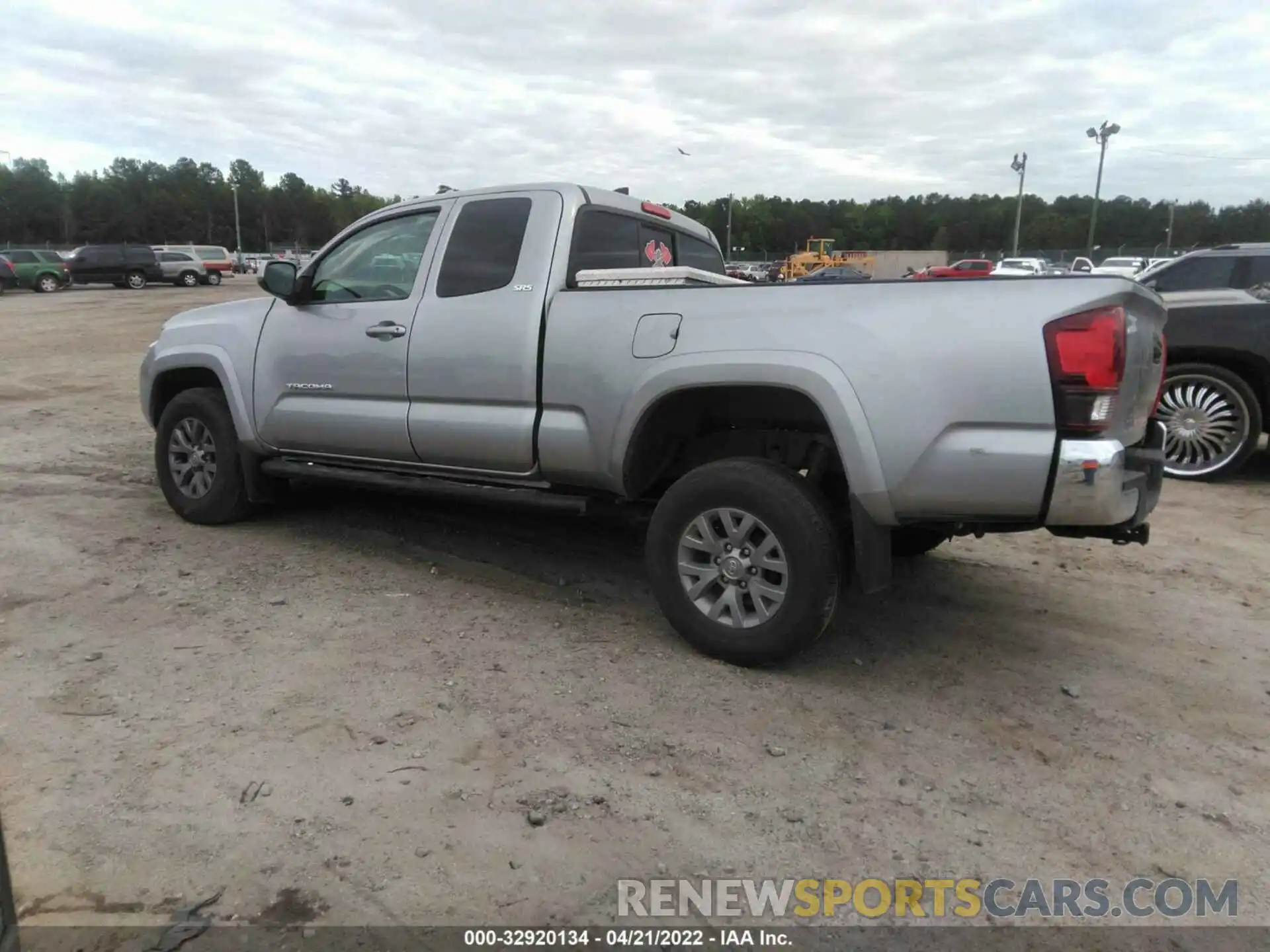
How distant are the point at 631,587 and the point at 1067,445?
2.32 metres

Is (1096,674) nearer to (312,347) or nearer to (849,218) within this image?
(312,347)

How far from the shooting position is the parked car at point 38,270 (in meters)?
32.2

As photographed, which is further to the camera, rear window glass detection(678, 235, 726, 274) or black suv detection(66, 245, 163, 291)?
black suv detection(66, 245, 163, 291)

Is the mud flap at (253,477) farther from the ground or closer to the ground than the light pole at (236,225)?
closer to the ground

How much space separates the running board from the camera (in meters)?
4.19

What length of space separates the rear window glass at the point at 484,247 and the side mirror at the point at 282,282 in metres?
1.05

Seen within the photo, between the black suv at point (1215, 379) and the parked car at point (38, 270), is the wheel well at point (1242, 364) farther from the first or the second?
the parked car at point (38, 270)

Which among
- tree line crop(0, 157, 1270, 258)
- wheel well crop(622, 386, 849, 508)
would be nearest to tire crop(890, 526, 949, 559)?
wheel well crop(622, 386, 849, 508)

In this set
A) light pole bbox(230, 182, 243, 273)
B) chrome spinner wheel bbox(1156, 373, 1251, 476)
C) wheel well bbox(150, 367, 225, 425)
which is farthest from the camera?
light pole bbox(230, 182, 243, 273)

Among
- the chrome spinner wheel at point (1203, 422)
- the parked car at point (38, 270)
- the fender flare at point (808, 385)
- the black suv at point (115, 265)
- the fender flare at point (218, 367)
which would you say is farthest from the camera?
the black suv at point (115, 265)

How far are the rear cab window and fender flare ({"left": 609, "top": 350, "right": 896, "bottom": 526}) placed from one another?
2.75 feet

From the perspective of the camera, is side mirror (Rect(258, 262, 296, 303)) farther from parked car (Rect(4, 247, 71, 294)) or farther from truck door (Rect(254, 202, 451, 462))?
parked car (Rect(4, 247, 71, 294))

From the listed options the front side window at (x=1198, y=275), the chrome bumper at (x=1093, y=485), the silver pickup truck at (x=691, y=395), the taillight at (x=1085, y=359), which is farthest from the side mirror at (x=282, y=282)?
the front side window at (x=1198, y=275)

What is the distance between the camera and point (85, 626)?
406cm
